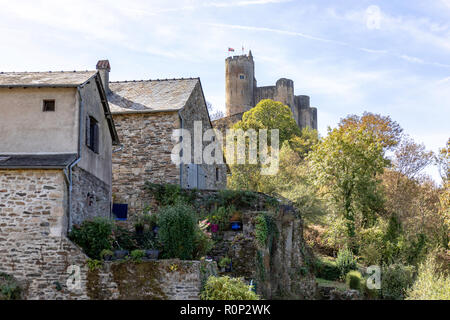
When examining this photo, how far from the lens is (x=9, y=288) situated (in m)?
12.5

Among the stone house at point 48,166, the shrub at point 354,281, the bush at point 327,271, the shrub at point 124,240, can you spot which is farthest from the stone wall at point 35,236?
the bush at point 327,271

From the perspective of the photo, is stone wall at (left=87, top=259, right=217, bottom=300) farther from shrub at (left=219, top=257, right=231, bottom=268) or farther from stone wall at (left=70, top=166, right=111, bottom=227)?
shrub at (left=219, top=257, right=231, bottom=268)

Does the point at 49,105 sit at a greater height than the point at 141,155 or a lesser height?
greater

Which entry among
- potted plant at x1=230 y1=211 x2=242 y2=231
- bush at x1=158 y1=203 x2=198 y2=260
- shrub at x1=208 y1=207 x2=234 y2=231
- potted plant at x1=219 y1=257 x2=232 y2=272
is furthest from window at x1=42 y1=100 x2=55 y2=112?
potted plant at x1=230 y1=211 x2=242 y2=231

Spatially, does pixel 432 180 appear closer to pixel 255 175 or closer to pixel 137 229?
pixel 255 175

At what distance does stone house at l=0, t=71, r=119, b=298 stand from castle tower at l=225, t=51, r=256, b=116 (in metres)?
44.2

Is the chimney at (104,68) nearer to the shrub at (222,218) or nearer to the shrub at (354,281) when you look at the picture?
the shrub at (222,218)

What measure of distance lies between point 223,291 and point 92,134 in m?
6.74

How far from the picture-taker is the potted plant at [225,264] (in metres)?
15.6

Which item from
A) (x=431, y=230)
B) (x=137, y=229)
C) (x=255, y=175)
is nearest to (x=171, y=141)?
(x=137, y=229)

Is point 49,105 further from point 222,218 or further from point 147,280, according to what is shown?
point 222,218

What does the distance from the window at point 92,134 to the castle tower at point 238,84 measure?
45437mm

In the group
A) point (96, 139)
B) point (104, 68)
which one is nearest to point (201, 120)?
point (104, 68)

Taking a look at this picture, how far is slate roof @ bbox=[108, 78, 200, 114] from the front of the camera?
69.8 ft
